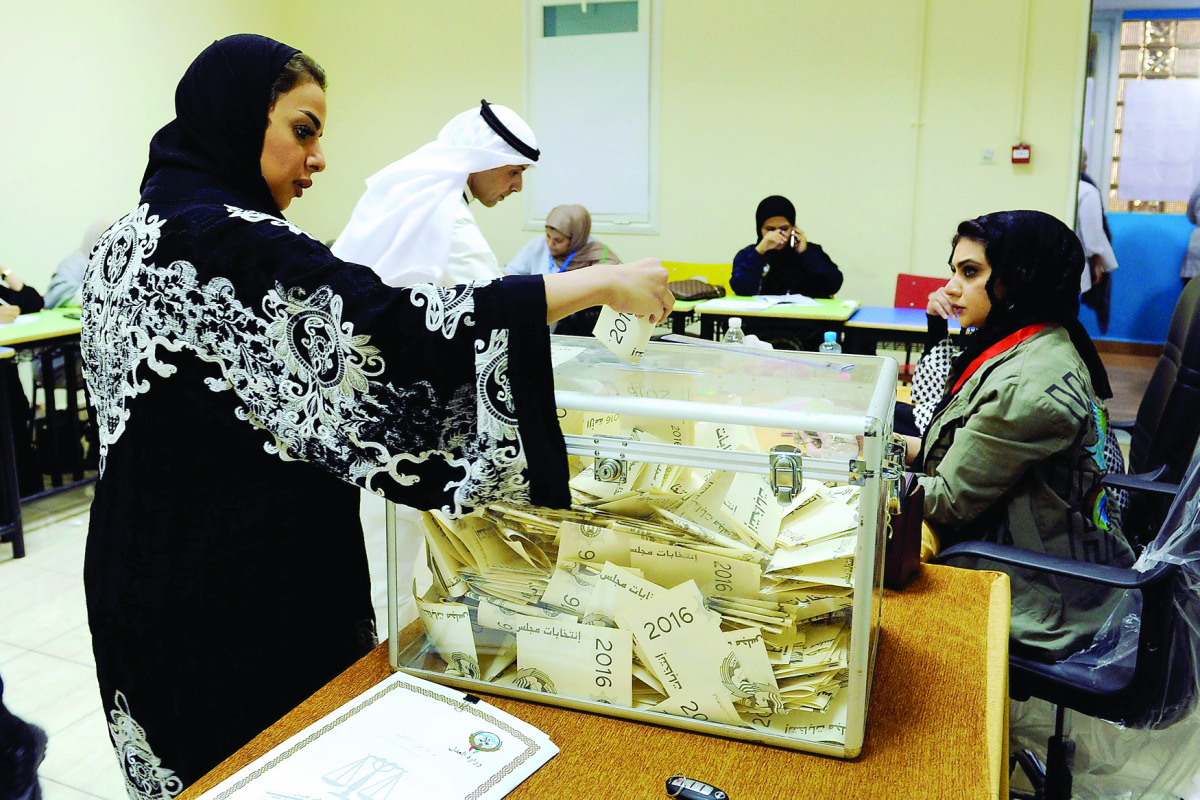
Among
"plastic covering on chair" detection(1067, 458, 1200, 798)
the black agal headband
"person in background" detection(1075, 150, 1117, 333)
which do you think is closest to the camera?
"plastic covering on chair" detection(1067, 458, 1200, 798)

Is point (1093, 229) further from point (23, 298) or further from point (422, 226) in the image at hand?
point (23, 298)

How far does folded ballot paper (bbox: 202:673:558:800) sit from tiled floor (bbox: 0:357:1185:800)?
25.2 inches

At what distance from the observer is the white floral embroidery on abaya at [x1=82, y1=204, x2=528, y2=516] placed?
2.79ft

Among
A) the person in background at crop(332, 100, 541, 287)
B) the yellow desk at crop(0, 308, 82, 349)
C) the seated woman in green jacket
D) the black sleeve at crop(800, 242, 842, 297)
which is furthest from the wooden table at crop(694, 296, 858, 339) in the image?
the yellow desk at crop(0, 308, 82, 349)

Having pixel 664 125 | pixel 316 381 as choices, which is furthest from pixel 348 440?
pixel 664 125

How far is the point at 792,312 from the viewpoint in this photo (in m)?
4.48

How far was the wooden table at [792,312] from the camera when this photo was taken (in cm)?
441

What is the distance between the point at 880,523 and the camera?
927 millimetres

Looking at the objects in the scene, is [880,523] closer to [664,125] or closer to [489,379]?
[489,379]

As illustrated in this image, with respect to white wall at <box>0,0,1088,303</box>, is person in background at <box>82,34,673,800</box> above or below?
below

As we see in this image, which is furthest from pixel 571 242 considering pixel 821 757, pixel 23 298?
pixel 821 757

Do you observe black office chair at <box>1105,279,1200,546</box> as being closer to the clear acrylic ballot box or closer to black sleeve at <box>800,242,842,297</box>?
the clear acrylic ballot box

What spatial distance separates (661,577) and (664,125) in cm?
581

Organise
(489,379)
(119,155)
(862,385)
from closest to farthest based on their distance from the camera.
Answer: (489,379) → (862,385) → (119,155)
